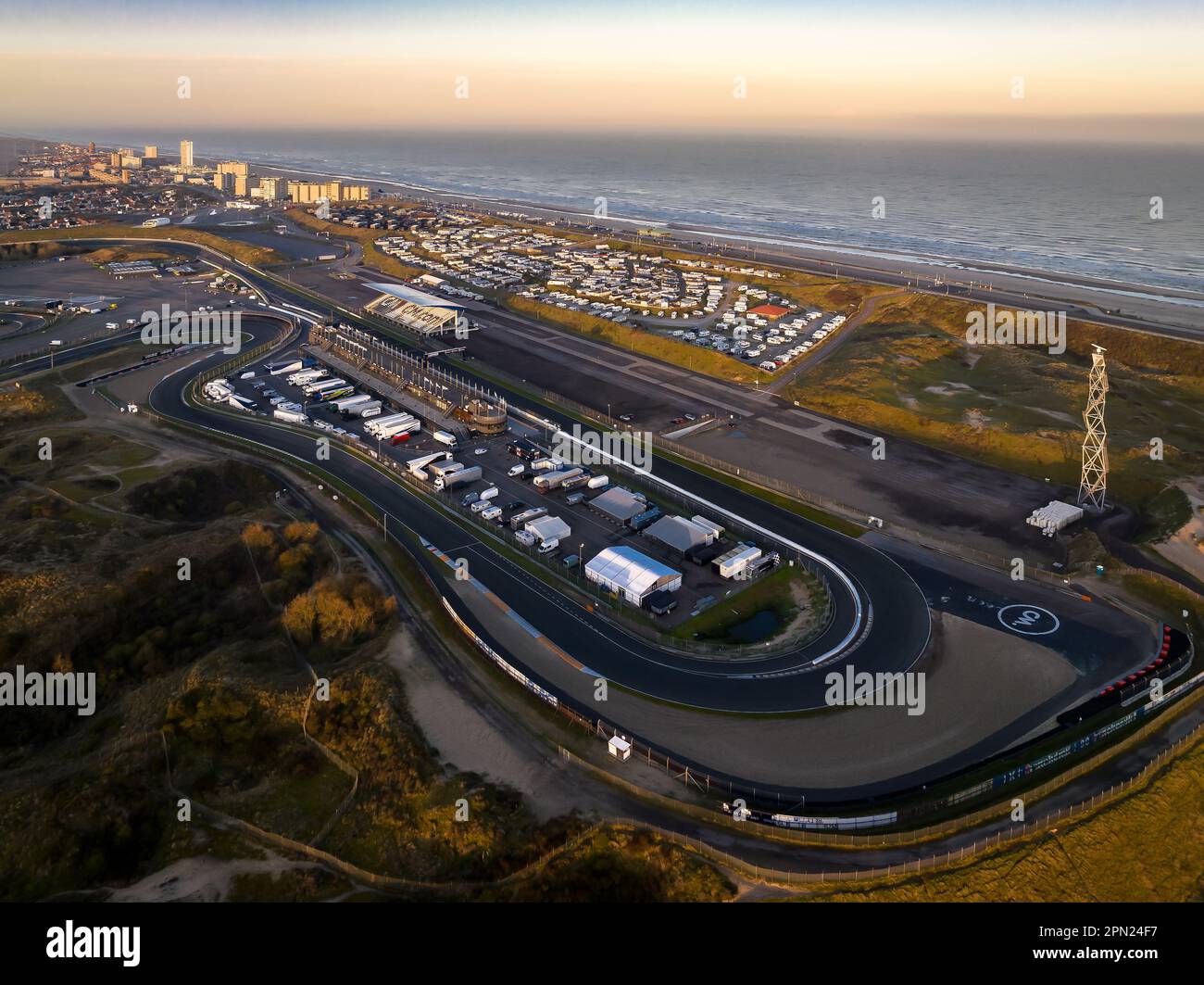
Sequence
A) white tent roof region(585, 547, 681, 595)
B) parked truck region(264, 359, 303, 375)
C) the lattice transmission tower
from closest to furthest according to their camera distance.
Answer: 1. white tent roof region(585, 547, 681, 595)
2. the lattice transmission tower
3. parked truck region(264, 359, 303, 375)

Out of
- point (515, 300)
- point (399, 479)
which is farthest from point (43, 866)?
point (515, 300)

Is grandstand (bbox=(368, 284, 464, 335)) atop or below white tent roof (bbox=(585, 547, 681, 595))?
atop

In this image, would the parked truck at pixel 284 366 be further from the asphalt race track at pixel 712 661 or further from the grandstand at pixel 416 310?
the asphalt race track at pixel 712 661

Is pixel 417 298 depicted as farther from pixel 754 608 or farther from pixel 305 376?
pixel 754 608

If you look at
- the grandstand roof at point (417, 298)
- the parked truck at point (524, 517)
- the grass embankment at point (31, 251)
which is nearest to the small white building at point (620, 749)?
the parked truck at point (524, 517)

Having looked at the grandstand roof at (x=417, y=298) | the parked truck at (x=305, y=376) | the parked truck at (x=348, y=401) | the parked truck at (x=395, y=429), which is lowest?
the parked truck at (x=395, y=429)

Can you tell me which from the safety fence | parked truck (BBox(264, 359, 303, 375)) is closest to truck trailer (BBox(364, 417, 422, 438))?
parked truck (BBox(264, 359, 303, 375))

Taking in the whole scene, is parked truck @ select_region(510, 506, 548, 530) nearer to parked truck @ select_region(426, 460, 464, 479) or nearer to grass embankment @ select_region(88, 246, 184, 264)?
parked truck @ select_region(426, 460, 464, 479)

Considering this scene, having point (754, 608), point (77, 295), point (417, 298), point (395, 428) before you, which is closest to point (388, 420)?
point (395, 428)
